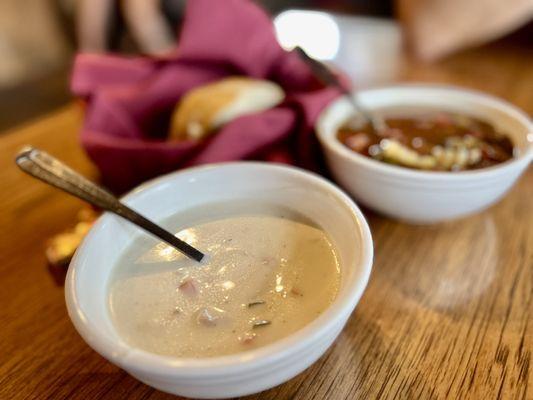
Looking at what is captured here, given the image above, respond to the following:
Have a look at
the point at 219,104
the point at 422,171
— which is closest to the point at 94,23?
the point at 219,104

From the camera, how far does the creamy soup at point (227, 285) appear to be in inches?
23.3

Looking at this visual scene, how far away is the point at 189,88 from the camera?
3.82 feet

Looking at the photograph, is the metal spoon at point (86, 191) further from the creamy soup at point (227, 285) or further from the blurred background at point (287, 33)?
the blurred background at point (287, 33)

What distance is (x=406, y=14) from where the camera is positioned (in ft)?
5.80

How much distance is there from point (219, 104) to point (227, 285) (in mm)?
448

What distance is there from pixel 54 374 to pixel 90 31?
1.76 metres

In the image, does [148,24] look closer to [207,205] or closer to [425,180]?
[207,205]

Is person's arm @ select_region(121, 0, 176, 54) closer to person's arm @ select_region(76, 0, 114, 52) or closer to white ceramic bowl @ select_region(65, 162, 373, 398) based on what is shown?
person's arm @ select_region(76, 0, 114, 52)

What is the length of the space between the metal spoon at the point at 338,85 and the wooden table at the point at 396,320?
215mm

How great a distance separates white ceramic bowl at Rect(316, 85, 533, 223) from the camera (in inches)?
31.9

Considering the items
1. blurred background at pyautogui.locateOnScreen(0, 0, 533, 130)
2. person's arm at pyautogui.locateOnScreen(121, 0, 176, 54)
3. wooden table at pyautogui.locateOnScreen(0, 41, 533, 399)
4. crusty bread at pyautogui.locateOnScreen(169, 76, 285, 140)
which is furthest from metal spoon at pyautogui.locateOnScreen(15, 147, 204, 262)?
person's arm at pyautogui.locateOnScreen(121, 0, 176, 54)

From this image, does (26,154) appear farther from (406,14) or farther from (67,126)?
(406,14)

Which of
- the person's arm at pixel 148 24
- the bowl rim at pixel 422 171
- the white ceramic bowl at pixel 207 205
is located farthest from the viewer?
the person's arm at pixel 148 24

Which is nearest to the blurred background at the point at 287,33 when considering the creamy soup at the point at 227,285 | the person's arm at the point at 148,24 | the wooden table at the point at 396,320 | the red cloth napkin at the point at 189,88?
the person's arm at the point at 148,24
